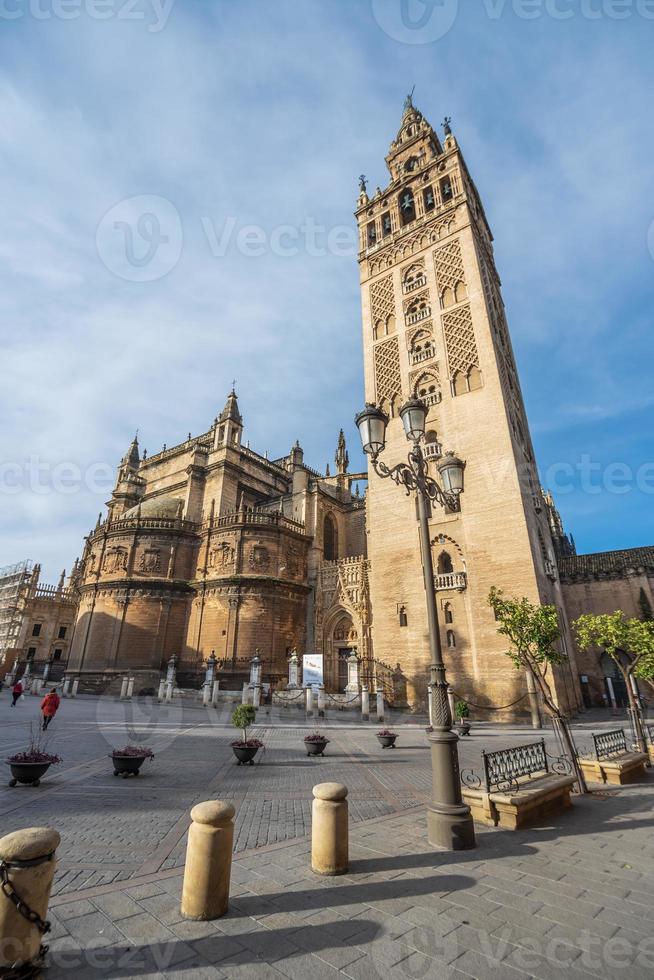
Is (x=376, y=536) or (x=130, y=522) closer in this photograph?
(x=376, y=536)

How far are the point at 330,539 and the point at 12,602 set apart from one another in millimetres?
40186

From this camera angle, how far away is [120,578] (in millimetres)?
31250

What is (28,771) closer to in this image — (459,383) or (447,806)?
(447,806)

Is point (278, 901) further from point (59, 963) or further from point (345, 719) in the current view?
point (345, 719)

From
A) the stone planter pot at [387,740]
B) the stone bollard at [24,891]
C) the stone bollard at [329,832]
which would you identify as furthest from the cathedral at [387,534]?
the stone bollard at [24,891]

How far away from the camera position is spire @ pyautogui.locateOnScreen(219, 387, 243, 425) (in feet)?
121

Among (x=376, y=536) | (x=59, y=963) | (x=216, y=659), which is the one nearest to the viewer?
(x=59, y=963)

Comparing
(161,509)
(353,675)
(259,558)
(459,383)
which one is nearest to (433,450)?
(459,383)

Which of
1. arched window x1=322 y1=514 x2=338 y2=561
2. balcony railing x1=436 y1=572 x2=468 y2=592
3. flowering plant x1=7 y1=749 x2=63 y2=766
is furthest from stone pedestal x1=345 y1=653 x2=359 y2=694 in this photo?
flowering plant x1=7 y1=749 x2=63 y2=766

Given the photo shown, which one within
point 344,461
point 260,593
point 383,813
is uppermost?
point 344,461

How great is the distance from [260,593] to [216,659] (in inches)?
187

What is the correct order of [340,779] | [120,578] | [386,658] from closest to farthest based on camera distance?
[340,779] < [386,658] < [120,578]

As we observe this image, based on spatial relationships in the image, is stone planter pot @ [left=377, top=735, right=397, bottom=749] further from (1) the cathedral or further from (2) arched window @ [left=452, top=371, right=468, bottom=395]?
(2) arched window @ [left=452, top=371, right=468, bottom=395]

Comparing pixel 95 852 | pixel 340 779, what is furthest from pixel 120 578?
pixel 95 852
